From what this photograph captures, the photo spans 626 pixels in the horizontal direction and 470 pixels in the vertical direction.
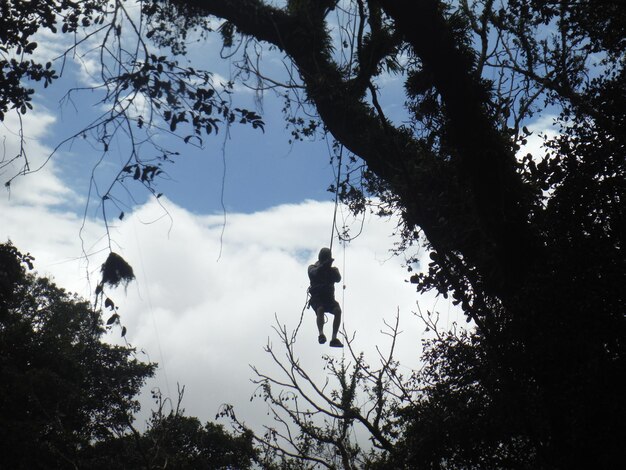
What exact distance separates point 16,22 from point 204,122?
2.09 meters

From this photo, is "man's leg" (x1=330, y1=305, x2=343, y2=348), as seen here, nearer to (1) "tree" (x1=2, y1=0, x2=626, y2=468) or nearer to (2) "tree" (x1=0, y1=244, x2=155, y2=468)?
(1) "tree" (x1=2, y1=0, x2=626, y2=468)

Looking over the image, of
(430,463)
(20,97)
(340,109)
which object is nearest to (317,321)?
(430,463)

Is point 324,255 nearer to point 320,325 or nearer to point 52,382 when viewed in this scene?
point 320,325

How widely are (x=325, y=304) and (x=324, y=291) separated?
229 millimetres

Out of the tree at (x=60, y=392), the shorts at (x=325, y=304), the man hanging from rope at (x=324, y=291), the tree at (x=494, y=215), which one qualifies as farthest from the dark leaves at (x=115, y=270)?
the tree at (x=60, y=392)

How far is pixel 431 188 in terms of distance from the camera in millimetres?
6383

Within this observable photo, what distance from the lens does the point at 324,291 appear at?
6906 millimetres

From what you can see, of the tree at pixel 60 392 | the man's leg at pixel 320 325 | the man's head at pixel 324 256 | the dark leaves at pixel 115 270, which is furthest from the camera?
the tree at pixel 60 392

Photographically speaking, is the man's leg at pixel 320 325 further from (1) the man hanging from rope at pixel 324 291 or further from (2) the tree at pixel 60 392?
(2) the tree at pixel 60 392

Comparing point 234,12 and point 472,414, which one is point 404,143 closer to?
point 234,12

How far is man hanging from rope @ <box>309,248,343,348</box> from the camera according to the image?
22.2 feet

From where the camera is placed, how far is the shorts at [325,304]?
7.01 m

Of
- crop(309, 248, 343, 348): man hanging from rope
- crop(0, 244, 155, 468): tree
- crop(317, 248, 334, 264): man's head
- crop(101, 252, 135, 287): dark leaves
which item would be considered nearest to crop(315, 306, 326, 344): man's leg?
crop(309, 248, 343, 348): man hanging from rope

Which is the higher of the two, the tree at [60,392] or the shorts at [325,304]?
the tree at [60,392]
